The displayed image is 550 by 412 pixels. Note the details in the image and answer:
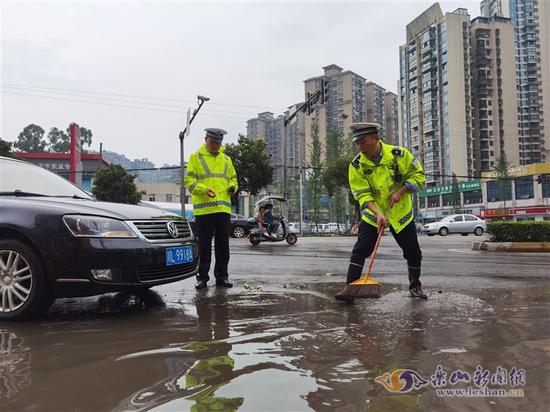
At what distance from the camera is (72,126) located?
32.4m

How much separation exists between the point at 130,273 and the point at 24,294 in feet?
2.62

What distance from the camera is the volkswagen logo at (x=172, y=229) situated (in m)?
3.98

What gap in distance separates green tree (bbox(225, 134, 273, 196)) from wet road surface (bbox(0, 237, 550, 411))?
81.1 ft

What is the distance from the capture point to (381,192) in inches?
165

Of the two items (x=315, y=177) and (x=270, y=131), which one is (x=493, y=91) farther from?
(x=315, y=177)

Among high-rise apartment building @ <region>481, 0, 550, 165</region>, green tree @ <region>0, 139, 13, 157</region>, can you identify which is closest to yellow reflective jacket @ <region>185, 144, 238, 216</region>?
green tree @ <region>0, 139, 13, 157</region>

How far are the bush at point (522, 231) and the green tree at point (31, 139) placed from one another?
8642 cm

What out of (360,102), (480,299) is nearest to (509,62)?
(360,102)

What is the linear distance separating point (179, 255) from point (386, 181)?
6.56ft

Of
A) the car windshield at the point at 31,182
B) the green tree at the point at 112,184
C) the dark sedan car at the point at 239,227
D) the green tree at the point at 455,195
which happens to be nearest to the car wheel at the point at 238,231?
the dark sedan car at the point at 239,227

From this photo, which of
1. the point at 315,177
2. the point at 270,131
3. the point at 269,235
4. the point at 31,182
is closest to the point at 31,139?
the point at 270,131

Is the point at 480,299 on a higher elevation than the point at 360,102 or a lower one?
lower

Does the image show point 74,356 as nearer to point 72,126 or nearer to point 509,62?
point 72,126

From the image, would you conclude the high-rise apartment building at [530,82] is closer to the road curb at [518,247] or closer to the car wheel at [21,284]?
the road curb at [518,247]
